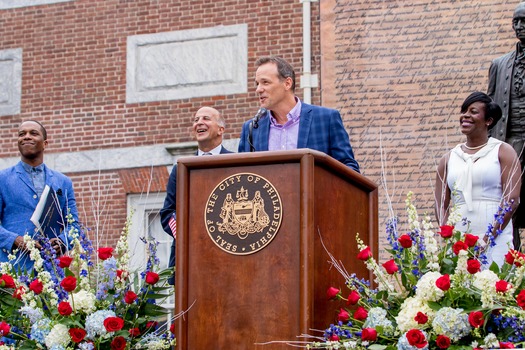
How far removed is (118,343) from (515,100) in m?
3.55

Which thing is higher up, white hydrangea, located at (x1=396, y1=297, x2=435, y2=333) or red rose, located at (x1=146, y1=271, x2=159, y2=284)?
red rose, located at (x1=146, y1=271, x2=159, y2=284)

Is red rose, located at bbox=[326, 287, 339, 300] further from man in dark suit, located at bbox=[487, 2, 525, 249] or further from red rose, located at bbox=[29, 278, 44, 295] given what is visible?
man in dark suit, located at bbox=[487, 2, 525, 249]

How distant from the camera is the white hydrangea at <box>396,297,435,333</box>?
4719mm

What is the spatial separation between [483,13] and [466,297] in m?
8.09

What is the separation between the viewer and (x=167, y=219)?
733 cm

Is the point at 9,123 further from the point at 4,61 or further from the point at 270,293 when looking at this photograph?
the point at 270,293

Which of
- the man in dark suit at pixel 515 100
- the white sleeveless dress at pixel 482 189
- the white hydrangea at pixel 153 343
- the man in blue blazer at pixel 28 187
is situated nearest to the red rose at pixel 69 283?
the white hydrangea at pixel 153 343

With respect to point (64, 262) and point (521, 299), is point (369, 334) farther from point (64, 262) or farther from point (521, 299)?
point (64, 262)

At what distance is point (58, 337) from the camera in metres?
5.24

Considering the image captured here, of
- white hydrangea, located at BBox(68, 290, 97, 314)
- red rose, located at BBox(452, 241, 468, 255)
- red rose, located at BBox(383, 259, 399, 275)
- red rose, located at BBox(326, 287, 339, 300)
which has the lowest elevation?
white hydrangea, located at BBox(68, 290, 97, 314)

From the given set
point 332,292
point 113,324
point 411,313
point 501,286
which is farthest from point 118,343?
point 501,286

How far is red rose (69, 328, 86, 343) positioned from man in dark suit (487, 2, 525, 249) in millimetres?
3308

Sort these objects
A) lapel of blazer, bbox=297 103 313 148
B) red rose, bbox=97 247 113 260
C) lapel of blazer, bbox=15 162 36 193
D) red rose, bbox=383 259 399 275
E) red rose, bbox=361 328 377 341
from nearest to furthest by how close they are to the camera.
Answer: red rose, bbox=361 328 377 341
red rose, bbox=383 259 399 275
red rose, bbox=97 247 113 260
lapel of blazer, bbox=297 103 313 148
lapel of blazer, bbox=15 162 36 193

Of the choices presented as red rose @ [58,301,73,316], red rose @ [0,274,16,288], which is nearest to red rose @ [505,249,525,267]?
red rose @ [58,301,73,316]
